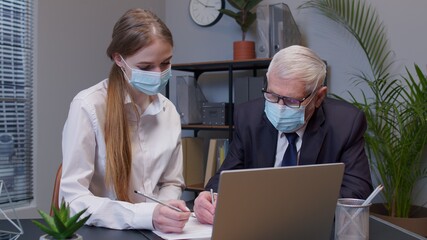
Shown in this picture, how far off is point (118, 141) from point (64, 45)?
1.65 meters

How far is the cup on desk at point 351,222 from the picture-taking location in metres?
0.94

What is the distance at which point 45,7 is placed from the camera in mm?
2629

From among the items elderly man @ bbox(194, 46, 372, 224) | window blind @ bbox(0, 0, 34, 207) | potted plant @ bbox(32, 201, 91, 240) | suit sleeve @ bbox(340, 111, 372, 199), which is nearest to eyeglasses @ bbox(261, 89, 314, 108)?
elderly man @ bbox(194, 46, 372, 224)

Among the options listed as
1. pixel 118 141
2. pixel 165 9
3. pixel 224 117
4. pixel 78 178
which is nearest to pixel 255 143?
pixel 118 141

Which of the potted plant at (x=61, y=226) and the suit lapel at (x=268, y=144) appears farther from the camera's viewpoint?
the suit lapel at (x=268, y=144)

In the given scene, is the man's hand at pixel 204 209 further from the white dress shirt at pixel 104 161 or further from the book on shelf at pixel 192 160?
the book on shelf at pixel 192 160

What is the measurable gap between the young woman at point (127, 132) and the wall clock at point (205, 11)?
6.27ft

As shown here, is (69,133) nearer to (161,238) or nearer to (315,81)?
(161,238)

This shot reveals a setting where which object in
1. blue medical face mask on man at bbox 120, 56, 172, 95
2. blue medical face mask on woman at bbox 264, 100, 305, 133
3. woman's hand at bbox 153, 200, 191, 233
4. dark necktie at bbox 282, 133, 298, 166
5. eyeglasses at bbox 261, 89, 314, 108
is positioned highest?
blue medical face mask on man at bbox 120, 56, 172, 95

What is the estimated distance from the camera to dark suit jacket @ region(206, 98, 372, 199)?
4.70ft

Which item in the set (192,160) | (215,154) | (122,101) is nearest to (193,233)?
(122,101)

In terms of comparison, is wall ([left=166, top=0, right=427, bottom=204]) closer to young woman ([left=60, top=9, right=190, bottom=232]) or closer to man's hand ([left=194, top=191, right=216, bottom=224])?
young woman ([left=60, top=9, right=190, bottom=232])

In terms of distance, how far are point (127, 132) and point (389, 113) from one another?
178 cm

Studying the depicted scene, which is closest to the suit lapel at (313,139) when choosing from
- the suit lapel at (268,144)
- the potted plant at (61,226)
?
the suit lapel at (268,144)
